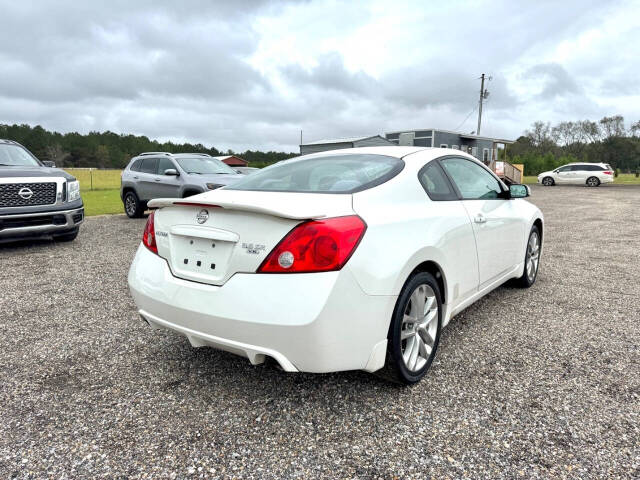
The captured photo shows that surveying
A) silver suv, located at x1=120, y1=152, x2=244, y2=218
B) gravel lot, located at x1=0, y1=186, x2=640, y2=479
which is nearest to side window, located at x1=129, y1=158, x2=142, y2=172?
silver suv, located at x1=120, y1=152, x2=244, y2=218

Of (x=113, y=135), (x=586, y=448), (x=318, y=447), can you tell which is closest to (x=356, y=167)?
(x=318, y=447)

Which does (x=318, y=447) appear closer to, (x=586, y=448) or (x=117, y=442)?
(x=117, y=442)

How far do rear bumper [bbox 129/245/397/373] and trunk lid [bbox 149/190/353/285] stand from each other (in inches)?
4.0

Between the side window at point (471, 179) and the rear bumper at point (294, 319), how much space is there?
1517 mm

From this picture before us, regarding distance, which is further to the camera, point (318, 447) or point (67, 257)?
point (67, 257)

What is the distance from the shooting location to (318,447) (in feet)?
7.08

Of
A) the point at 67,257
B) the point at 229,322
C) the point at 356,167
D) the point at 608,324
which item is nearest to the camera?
the point at 229,322

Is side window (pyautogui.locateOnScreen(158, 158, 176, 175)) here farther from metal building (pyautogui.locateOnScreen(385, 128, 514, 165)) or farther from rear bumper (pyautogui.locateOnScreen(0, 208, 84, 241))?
metal building (pyautogui.locateOnScreen(385, 128, 514, 165))

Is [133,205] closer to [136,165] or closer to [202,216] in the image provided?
[136,165]

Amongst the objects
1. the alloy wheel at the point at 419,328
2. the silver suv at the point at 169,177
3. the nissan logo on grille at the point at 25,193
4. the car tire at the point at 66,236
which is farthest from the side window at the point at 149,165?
the alloy wheel at the point at 419,328

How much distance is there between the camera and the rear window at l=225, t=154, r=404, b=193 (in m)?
2.73

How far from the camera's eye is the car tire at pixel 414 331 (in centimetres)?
243

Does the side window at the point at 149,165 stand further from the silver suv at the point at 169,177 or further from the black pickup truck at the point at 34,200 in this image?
the black pickup truck at the point at 34,200

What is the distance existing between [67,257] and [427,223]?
6.03m
